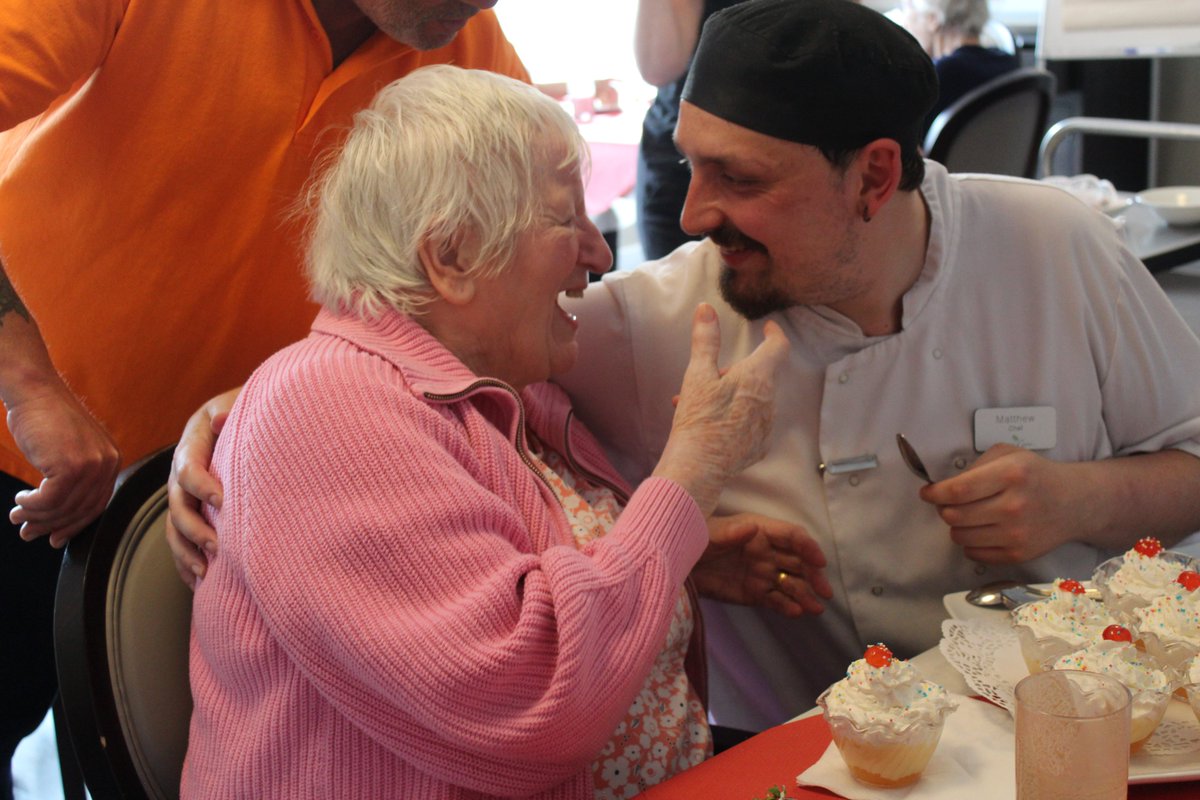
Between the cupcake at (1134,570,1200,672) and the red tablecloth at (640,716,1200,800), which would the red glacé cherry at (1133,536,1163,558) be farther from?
the red tablecloth at (640,716,1200,800)

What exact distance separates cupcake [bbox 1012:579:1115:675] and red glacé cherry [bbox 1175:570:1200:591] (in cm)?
9

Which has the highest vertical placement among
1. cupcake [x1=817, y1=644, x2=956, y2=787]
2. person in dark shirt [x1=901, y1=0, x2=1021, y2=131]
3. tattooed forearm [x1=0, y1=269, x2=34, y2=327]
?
tattooed forearm [x1=0, y1=269, x2=34, y2=327]

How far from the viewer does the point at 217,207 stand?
1796 millimetres

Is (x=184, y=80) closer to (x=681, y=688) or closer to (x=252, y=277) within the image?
(x=252, y=277)

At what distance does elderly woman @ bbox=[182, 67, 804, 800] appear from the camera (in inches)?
48.2

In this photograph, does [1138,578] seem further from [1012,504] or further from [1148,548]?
[1012,504]

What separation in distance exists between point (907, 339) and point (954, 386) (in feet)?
0.32

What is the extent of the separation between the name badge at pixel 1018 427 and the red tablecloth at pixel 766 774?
0.66m

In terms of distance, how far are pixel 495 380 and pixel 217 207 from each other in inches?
23.7

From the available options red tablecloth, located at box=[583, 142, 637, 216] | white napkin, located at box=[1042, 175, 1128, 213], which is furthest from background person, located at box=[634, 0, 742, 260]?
white napkin, located at box=[1042, 175, 1128, 213]

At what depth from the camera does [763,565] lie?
5.69 ft

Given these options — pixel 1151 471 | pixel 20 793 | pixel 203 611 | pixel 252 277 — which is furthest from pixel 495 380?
pixel 20 793

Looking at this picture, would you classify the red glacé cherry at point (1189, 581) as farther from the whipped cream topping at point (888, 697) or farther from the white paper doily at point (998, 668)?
the whipped cream topping at point (888, 697)

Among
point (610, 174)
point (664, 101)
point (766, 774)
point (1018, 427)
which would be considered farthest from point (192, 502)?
point (610, 174)
